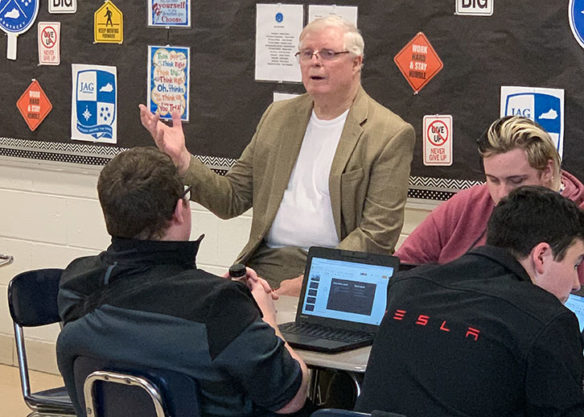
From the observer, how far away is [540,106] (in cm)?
365

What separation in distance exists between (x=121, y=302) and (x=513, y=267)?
87 cm

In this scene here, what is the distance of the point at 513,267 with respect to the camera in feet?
6.76

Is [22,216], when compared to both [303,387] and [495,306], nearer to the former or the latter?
[303,387]

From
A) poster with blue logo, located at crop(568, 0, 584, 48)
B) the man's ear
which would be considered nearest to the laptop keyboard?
the man's ear

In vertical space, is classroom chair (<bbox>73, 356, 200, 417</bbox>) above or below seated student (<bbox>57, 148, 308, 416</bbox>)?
below

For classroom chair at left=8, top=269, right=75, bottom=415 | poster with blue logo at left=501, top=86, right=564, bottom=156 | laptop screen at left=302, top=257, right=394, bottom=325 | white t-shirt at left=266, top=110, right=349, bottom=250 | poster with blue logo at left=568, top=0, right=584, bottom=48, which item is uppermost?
poster with blue logo at left=568, top=0, right=584, bottom=48

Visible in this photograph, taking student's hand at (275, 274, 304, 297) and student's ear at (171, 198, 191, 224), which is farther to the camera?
student's hand at (275, 274, 304, 297)

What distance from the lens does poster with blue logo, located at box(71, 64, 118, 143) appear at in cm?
461

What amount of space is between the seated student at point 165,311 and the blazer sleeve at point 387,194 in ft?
3.58

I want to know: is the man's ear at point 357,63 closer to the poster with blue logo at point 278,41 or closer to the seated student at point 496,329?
the poster with blue logo at point 278,41

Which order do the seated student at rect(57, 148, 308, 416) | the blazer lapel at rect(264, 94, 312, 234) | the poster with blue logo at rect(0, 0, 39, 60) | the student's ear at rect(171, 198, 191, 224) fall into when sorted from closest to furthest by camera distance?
the seated student at rect(57, 148, 308, 416), the student's ear at rect(171, 198, 191, 224), the blazer lapel at rect(264, 94, 312, 234), the poster with blue logo at rect(0, 0, 39, 60)

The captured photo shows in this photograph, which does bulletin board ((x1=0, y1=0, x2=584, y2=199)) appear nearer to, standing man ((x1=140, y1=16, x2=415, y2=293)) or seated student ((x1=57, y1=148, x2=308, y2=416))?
standing man ((x1=140, y1=16, x2=415, y2=293))

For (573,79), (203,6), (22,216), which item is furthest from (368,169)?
(22,216)

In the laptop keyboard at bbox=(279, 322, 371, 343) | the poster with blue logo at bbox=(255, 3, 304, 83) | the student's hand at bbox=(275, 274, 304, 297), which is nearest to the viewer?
the laptop keyboard at bbox=(279, 322, 371, 343)
